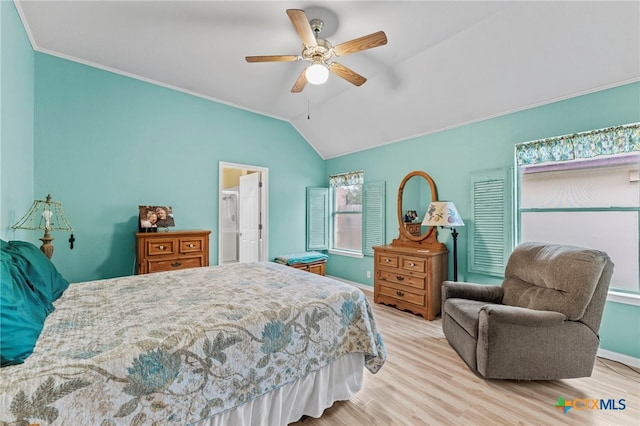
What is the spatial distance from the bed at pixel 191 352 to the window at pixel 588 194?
2338mm

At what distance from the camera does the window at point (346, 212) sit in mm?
4855

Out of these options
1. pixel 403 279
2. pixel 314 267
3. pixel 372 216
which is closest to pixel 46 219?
pixel 314 267

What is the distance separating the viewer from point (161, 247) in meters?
3.12

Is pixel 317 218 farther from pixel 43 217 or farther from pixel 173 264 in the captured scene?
pixel 43 217

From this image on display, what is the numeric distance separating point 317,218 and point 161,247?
8.81ft

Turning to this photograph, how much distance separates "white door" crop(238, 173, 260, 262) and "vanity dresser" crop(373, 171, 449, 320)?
2050mm

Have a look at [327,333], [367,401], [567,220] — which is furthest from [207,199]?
[567,220]

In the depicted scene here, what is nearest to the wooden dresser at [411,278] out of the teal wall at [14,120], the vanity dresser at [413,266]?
the vanity dresser at [413,266]

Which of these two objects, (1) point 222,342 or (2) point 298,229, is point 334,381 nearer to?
(1) point 222,342

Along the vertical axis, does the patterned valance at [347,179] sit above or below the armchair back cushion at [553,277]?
above

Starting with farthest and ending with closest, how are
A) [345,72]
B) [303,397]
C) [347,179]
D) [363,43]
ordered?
[347,179]
[345,72]
[363,43]
[303,397]

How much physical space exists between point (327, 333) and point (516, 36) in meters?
2.95

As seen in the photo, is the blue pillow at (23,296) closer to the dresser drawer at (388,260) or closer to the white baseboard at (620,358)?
the dresser drawer at (388,260)

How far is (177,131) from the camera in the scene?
365 cm
